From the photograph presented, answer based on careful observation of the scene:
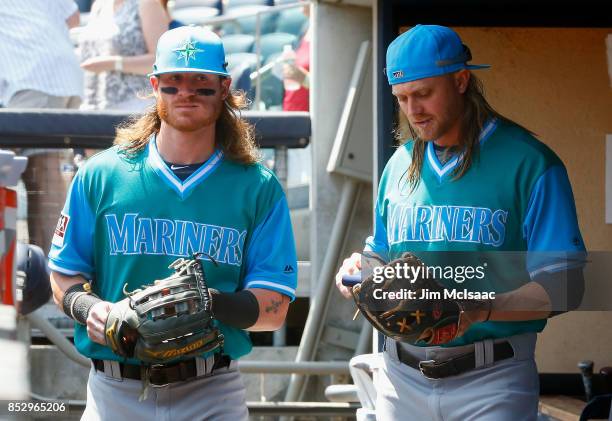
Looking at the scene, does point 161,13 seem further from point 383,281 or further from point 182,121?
point 383,281

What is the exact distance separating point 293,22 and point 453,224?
468 cm

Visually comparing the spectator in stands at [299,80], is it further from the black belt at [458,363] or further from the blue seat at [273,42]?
the black belt at [458,363]

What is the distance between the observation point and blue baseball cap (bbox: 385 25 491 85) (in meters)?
2.97

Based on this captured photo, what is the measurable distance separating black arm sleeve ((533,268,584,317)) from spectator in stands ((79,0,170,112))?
3.34 m

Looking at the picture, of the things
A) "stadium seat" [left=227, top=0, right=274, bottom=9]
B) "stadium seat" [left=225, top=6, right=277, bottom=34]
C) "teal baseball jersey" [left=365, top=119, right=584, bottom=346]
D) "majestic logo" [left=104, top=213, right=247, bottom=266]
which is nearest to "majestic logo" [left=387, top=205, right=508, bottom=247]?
"teal baseball jersey" [left=365, top=119, right=584, bottom=346]

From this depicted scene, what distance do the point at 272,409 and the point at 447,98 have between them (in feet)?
7.92

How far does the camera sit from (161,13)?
585cm

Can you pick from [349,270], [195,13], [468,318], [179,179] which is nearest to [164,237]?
[179,179]

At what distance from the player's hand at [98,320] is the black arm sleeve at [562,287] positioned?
40.0 inches

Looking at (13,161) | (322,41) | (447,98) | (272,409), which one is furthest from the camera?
(322,41)

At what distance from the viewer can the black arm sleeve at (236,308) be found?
2882mm

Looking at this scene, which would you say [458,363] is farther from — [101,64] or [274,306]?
[101,64]

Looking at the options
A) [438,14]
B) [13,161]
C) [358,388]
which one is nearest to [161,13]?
[438,14]

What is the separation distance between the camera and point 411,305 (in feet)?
9.11
